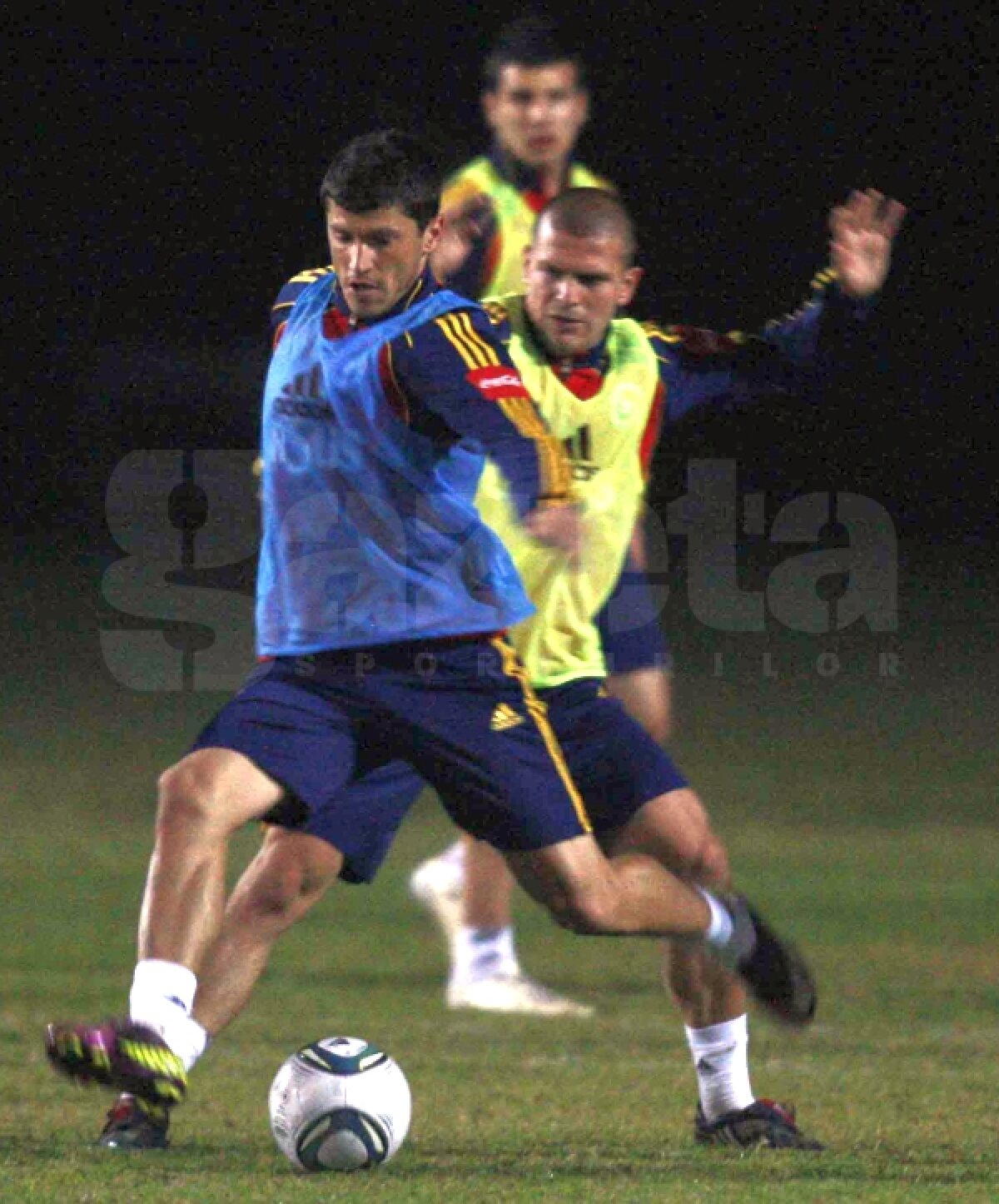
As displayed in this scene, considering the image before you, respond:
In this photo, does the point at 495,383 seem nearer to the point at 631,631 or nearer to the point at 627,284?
the point at 627,284

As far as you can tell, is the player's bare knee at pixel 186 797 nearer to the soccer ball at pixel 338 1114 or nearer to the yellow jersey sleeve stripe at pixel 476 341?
the soccer ball at pixel 338 1114

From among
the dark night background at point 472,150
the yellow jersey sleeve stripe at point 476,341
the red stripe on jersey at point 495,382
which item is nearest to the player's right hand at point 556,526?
the red stripe on jersey at point 495,382

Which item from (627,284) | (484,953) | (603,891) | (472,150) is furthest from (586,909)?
(472,150)

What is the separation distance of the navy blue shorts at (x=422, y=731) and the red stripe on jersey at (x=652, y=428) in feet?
3.31

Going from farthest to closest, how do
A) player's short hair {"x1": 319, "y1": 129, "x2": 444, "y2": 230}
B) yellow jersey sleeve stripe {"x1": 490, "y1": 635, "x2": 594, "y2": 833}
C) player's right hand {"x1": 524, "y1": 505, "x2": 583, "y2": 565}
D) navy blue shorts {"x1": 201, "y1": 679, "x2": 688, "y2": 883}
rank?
navy blue shorts {"x1": 201, "y1": 679, "x2": 688, "y2": 883}, yellow jersey sleeve stripe {"x1": 490, "y1": 635, "x2": 594, "y2": 833}, player's short hair {"x1": 319, "y1": 129, "x2": 444, "y2": 230}, player's right hand {"x1": 524, "y1": 505, "x2": 583, "y2": 565}

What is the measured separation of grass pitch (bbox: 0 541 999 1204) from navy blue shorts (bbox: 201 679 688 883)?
26.1 inches

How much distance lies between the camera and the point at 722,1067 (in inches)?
193

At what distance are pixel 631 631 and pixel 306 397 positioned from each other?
6.84ft

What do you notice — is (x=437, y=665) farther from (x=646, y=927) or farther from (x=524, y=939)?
(x=524, y=939)

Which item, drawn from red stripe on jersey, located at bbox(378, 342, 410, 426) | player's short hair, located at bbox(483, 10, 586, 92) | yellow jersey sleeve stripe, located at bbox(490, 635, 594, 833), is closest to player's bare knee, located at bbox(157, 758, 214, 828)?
yellow jersey sleeve stripe, located at bbox(490, 635, 594, 833)

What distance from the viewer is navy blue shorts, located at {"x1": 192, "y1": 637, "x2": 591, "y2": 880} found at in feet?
14.8

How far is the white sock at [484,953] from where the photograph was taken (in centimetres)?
744

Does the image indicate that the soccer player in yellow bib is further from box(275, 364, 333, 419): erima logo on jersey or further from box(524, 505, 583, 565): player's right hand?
box(275, 364, 333, 419): erima logo on jersey

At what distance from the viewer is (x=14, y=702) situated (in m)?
15.5
